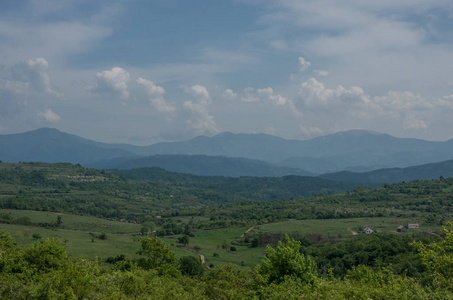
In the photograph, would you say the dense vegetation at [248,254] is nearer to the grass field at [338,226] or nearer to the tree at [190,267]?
the tree at [190,267]

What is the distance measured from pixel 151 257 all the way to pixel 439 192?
7091 inches

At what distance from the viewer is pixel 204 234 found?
492ft

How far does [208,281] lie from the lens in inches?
1767

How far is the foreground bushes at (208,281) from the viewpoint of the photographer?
2588 centimetres

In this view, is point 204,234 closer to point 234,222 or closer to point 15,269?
point 234,222

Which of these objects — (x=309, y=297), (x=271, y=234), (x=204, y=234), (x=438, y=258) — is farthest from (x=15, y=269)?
(x=204, y=234)

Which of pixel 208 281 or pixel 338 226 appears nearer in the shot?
Result: pixel 208 281

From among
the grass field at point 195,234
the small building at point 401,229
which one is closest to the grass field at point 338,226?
the grass field at point 195,234

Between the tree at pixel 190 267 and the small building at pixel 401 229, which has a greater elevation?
the tree at pixel 190 267

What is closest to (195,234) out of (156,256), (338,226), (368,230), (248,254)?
(248,254)

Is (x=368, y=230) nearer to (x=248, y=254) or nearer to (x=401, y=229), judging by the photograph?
(x=401, y=229)

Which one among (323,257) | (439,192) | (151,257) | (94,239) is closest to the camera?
(151,257)

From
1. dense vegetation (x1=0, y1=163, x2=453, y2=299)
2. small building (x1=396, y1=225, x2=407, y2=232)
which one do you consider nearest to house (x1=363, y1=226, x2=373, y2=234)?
dense vegetation (x1=0, y1=163, x2=453, y2=299)

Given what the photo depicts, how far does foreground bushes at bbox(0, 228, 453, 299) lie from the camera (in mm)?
25875
